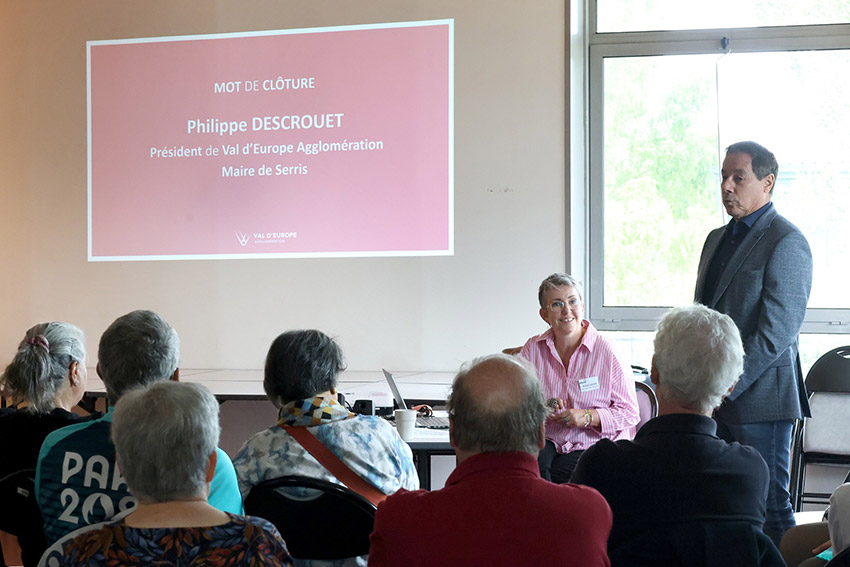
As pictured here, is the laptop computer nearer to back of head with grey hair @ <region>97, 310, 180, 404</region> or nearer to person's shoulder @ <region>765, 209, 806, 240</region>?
back of head with grey hair @ <region>97, 310, 180, 404</region>

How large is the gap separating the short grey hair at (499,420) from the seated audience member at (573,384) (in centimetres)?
171

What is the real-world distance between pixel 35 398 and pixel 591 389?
1.97 meters

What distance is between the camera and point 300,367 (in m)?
2.00

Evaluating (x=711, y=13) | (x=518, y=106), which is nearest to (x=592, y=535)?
(x=518, y=106)

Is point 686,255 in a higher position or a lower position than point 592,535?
higher

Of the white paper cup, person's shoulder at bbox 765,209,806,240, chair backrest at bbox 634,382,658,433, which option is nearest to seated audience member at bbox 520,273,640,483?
chair backrest at bbox 634,382,658,433

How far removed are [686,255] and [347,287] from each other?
81.1 inches

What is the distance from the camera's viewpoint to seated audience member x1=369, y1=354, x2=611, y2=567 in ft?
4.26

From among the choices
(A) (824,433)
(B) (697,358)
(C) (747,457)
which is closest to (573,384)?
(A) (824,433)

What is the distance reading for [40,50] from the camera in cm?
549

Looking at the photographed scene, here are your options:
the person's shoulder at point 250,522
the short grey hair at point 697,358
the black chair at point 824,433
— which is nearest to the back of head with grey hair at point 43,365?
the person's shoulder at point 250,522

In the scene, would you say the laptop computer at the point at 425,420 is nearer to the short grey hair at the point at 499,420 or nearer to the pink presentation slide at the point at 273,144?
the short grey hair at the point at 499,420

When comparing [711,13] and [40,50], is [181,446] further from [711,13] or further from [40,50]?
[40,50]

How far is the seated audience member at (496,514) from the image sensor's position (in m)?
1.30
